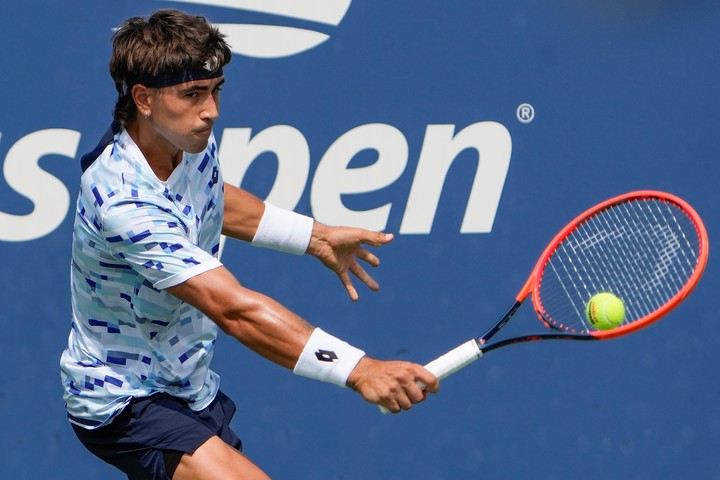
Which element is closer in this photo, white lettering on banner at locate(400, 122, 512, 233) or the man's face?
the man's face

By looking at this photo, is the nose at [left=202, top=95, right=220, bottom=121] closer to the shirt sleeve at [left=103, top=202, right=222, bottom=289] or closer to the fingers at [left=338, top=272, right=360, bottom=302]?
the shirt sleeve at [left=103, top=202, right=222, bottom=289]

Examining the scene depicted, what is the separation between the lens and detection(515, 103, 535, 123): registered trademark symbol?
4.88 meters

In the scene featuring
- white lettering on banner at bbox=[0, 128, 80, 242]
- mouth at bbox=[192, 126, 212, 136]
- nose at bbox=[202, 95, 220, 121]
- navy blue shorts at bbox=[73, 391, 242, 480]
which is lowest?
navy blue shorts at bbox=[73, 391, 242, 480]

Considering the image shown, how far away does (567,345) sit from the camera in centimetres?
498

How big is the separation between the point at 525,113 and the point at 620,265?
59 cm

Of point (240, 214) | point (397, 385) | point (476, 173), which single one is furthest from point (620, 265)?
point (397, 385)

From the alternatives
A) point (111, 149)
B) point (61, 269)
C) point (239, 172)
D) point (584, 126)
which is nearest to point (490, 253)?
point (584, 126)

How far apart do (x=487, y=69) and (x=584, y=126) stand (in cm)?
37

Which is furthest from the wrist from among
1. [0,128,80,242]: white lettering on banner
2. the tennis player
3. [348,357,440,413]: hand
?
[0,128,80,242]: white lettering on banner

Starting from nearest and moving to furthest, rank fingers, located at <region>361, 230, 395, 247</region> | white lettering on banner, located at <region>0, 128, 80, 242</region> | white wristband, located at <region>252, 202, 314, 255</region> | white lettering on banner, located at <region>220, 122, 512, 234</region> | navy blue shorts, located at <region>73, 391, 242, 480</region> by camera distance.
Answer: navy blue shorts, located at <region>73, 391, 242, 480</region> → fingers, located at <region>361, 230, 395, 247</region> → white wristband, located at <region>252, 202, 314, 255</region> → white lettering on banner, located at <region>0, 128, 80, 242</region> → white lettering on banner, located at <region>220, 122, 512, 234</region>

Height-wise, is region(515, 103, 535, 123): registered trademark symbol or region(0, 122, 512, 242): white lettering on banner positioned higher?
region(515, 103, 535, 123): registered trademark symbol

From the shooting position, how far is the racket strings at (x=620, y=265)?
466cm

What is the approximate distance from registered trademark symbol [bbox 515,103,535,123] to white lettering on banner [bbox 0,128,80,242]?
54.7 inches

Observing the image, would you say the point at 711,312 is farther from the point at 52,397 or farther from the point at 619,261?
the point at 52,397
